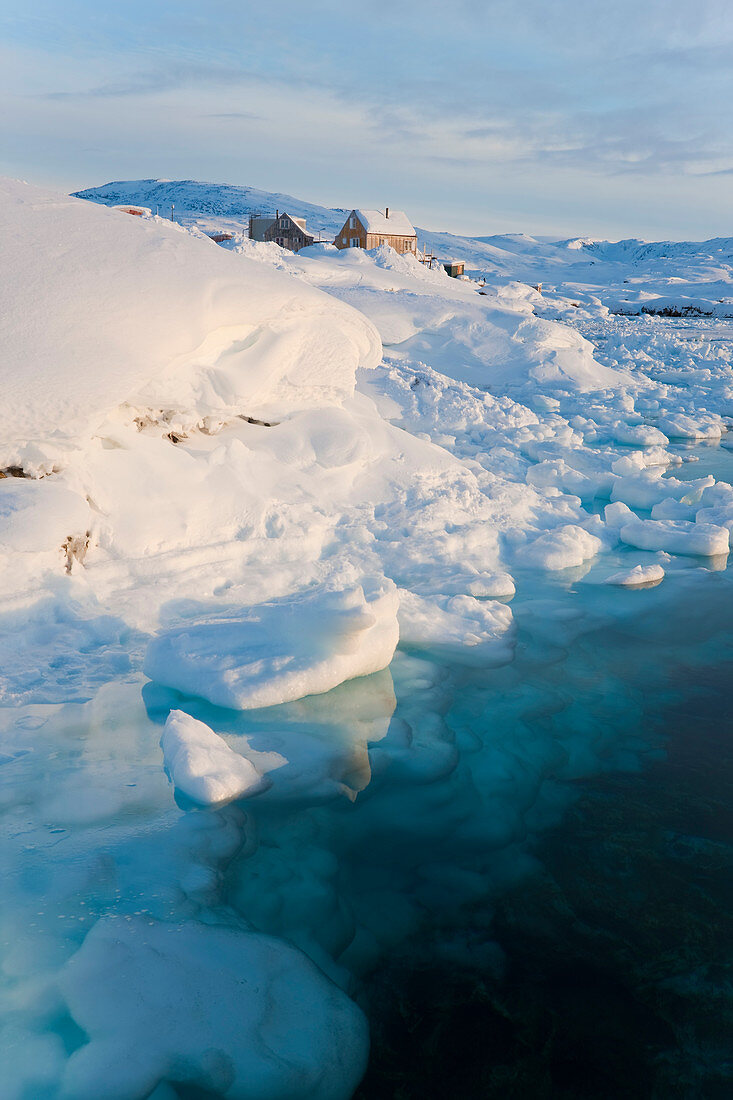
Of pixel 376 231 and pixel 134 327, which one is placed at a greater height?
pixel 376 231

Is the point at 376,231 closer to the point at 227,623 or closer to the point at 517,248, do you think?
the point at 227,623

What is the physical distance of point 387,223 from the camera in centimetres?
3356

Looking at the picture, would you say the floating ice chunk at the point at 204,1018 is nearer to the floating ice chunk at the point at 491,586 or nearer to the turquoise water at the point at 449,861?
the turquoise water at the point at 449,861

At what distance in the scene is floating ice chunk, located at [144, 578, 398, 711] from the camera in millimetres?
3562

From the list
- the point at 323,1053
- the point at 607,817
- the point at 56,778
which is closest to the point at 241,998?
the point at 323,1053

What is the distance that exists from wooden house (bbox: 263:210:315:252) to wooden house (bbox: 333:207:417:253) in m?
1.66

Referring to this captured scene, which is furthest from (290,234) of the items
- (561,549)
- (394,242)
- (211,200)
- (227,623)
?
(211,200)

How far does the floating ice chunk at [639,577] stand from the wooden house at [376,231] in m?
29.4

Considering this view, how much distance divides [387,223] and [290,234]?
4212 mm

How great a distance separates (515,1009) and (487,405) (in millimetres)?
8977

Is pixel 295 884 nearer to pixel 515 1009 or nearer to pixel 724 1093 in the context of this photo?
pixel 515 1009

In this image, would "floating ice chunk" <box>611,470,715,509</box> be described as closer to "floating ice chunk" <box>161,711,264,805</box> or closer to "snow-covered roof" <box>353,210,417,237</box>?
"floating ice chunk" <box>161,711,264,805</box>

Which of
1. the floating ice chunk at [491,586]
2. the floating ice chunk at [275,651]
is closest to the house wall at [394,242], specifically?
the floating ice chunk at [491,586]

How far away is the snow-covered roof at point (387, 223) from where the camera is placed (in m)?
33.0
